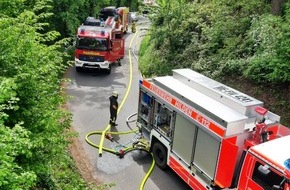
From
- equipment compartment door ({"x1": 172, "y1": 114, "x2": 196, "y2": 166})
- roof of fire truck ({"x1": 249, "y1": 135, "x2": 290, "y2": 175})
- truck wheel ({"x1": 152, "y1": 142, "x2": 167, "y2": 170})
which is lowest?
truck wheel ({"x1": 152, "y1": 142, "x2": 167, "y2": 170})

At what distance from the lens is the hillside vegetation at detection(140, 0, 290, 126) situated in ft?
40.2

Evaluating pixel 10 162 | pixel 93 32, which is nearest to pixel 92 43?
pixel 93 32

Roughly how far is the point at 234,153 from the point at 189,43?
461 inches

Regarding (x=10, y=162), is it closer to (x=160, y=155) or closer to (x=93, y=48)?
(x=160, y=155)

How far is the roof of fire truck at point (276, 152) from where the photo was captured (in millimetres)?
6494

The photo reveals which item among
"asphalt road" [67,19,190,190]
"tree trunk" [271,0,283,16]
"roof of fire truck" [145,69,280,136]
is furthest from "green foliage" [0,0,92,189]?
"tree trunk" [271,0,283,16]

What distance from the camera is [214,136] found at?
8.13 m

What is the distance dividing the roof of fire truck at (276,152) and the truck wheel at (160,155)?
3933 mm

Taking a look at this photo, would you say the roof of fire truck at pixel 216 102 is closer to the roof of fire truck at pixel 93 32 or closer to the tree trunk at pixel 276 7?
the tree trunk at pixel 276 7

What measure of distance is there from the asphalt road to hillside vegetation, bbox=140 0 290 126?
7.84 ft

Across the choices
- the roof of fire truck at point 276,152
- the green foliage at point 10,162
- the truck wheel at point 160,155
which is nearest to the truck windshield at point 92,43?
the truck wheel at point 160,155

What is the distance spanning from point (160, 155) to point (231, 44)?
701 centimetres

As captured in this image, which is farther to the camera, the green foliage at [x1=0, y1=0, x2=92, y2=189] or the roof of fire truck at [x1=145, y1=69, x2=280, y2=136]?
the roof of fire truck at [x1=145, y1=69, x2=280, y2=136]

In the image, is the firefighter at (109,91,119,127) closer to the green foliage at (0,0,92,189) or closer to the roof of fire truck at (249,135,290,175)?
the green foliage at (0,0,92,189)
